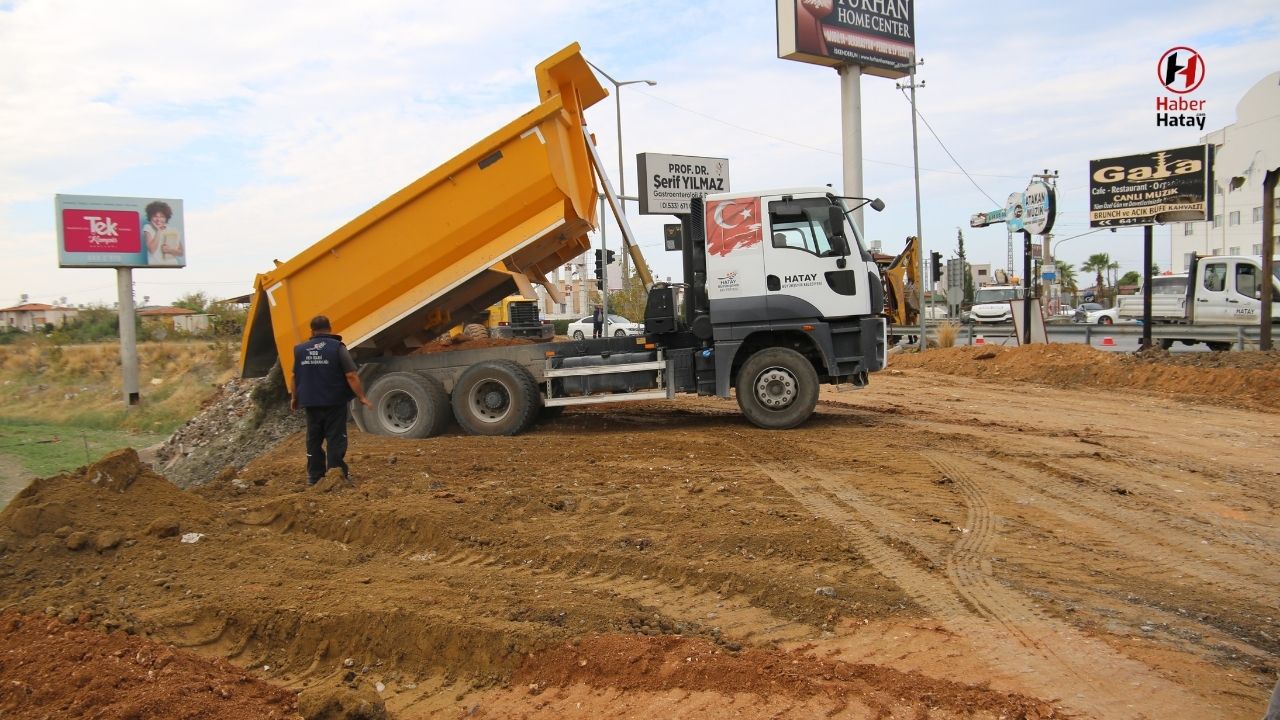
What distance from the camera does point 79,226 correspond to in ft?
79.9

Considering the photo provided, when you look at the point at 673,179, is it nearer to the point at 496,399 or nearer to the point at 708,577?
the point at 496,399

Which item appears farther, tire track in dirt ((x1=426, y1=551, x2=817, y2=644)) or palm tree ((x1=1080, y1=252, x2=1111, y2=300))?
palm tree ((x1=1080, y1=252, x2=1111, y2=300))

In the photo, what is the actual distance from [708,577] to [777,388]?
569 cm

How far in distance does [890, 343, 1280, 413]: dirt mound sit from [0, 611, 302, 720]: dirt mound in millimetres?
14465

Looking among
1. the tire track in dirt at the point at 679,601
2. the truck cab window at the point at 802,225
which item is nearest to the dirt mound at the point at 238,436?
the tire track in dirt at the point at 679,601

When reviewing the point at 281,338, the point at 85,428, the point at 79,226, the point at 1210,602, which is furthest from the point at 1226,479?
the point at 79,226

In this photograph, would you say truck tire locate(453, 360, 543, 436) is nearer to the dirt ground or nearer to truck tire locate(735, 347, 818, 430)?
the dirt ground

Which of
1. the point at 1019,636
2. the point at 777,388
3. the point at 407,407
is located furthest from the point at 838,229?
the point at 1019,636

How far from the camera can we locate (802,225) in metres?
10.8

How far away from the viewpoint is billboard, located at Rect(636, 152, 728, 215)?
61.5ft

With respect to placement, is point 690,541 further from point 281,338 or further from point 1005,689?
point 281,338

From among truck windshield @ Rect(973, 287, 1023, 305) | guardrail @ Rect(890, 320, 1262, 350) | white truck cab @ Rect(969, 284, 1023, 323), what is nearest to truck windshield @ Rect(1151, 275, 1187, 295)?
guardrail @ Rect(890, 320, 1262, 350)

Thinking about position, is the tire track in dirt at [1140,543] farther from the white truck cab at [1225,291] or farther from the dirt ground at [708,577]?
the white truck cab at [1225,291]

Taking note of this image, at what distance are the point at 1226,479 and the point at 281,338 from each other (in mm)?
10189
